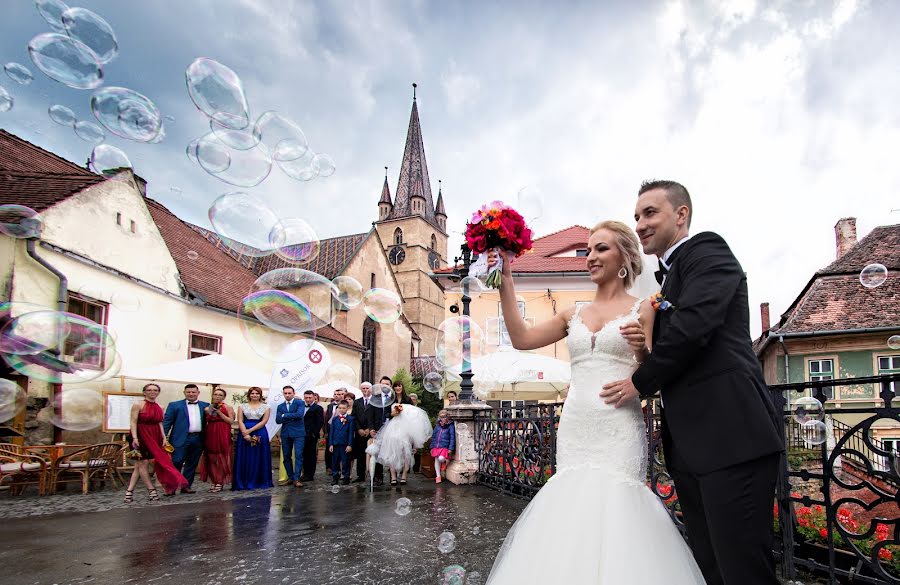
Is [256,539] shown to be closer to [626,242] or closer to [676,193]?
[626,242]

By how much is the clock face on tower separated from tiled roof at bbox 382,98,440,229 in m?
4.36

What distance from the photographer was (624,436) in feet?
8.31

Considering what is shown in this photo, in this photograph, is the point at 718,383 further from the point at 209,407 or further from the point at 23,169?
the point at 23,169

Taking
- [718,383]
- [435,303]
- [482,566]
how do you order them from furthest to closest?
[435,303], [482,566], [718,383]

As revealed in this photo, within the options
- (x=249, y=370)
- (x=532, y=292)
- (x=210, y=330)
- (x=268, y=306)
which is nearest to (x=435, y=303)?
(x=532, y=292)

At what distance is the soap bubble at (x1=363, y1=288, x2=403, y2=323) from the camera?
29.0 ft

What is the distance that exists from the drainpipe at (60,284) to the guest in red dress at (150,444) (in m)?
3.03

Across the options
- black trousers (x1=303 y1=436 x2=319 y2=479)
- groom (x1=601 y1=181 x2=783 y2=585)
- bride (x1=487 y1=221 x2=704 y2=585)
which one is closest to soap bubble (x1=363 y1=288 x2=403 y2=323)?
black trousers (x1=303 y1=436 x2=319 y2=479)

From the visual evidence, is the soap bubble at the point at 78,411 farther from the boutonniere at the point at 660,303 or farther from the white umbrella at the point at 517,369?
the boutonniere at the point at 660,303

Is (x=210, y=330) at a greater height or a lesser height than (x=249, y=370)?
greater

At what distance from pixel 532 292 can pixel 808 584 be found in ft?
79.0

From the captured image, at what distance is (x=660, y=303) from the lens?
2248 mm

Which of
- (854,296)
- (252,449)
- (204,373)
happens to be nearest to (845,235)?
(854,296)

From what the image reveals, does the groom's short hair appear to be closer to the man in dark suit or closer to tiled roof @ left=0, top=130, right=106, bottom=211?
the man in dark suit
